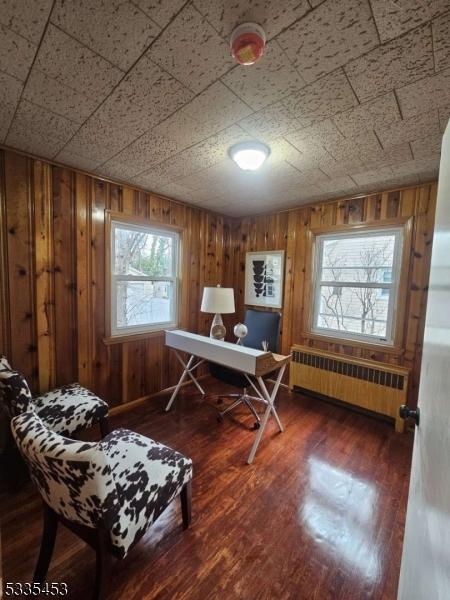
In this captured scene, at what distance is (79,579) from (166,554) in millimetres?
390

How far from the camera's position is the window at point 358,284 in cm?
256

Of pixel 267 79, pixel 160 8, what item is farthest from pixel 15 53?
pixel 267 79

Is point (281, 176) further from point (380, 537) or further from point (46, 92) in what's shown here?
point (380, 537)

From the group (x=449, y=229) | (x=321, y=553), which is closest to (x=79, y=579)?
(x=321, y=553)

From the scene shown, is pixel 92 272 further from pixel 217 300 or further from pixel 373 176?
pixel 373 176

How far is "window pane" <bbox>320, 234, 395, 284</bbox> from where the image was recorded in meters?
2.59

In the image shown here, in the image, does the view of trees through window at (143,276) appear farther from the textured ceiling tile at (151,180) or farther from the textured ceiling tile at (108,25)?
the textured ceiling tile at (108,25)

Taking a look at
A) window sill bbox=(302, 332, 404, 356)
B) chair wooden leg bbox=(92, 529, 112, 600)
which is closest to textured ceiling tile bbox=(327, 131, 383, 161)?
window sill bbox=(302, 332, 404, 356)

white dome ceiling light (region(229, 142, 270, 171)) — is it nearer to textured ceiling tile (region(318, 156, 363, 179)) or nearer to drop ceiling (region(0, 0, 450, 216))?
drop ceiling (region(0, 0, 450, 216))

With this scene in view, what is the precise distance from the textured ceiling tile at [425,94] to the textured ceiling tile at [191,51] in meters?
0.89

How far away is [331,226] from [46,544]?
10.7 feet

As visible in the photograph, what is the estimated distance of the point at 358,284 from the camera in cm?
275

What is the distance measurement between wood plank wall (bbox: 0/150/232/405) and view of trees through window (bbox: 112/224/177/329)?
19 cm

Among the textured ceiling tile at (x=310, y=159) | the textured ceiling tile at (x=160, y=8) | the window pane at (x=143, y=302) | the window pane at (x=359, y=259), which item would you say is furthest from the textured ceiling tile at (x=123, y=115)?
the window pane at (x=359, y=259)
